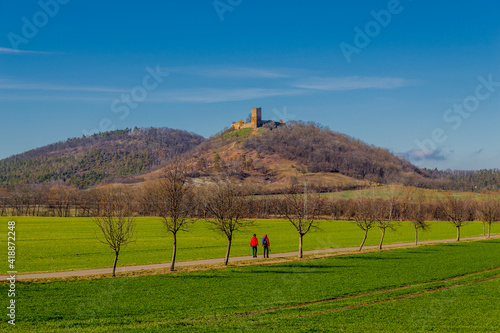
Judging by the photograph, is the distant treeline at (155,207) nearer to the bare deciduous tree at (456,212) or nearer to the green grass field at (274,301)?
the bare deciduous tree at (456,212)

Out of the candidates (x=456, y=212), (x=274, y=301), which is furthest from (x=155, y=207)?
(x=274, y=301)

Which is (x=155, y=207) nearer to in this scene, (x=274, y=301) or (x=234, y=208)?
(x=234, y=208)

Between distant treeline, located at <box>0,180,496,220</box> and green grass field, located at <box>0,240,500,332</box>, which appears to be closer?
green grass field, located at <box>0,240,500,332</box>

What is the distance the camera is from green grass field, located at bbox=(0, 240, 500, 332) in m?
20.9

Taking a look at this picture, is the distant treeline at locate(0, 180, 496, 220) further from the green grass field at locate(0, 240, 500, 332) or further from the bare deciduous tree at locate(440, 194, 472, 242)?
the green grass field at locate(0, 240, 500, 332)

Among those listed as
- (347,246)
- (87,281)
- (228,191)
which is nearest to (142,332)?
(87,281)

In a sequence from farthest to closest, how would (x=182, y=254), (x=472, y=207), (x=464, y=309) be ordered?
(x=472, y=207)
(x=182, y=254)
(x=464, y=309)

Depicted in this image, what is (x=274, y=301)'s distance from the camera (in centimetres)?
2589

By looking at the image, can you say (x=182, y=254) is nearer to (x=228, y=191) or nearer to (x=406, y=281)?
(x=228, y=191)

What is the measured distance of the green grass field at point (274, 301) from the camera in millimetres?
20922

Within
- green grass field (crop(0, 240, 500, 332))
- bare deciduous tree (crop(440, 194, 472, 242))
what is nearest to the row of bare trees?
bare deciduous tree (crop(440, 194, 472, 242))

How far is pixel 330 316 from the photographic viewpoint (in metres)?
22.6

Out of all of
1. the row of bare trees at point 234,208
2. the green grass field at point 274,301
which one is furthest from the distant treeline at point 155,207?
the green grass field at point 274,301

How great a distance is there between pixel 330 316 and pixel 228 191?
21.4 m
